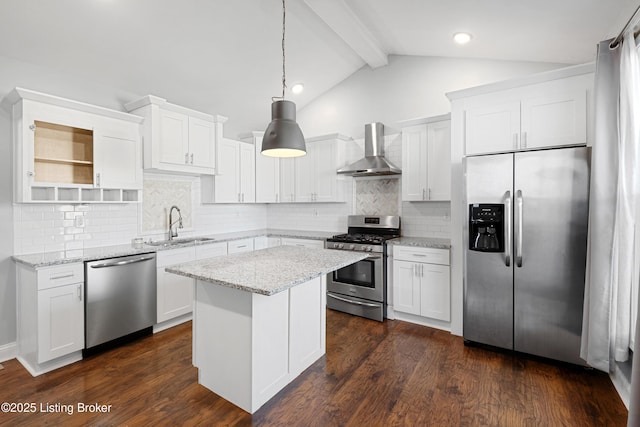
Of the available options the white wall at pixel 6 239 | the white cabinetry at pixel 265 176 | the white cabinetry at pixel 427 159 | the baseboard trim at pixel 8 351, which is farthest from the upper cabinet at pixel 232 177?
the baseboard trim at pixel 8 351

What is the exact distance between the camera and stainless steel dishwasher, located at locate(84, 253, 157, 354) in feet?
9.31

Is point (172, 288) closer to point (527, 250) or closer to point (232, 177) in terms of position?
point (232, 177)

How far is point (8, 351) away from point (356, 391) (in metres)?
3.14

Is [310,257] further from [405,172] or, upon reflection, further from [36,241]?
[36,241]

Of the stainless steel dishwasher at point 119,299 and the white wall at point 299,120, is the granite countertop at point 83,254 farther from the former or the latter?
the white wall at point 299,120

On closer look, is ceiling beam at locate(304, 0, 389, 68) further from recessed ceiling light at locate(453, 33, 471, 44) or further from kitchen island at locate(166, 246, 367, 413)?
kitchen island at locate(166, 246, 367, 413)

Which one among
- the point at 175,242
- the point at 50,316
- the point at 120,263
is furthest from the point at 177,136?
the point at 50,316

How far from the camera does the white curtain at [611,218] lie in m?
2.12

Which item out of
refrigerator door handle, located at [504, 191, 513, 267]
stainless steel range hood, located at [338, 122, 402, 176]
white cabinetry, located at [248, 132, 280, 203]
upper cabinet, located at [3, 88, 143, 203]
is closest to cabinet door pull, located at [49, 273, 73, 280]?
upper cabinet, located at [3, 88, 143, 203]

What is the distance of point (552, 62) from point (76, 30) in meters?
4.54

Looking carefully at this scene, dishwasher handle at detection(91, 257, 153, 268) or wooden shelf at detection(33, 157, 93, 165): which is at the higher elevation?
wooden shelf at detection(33, 157, 93, 165)

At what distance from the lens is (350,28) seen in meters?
3.41

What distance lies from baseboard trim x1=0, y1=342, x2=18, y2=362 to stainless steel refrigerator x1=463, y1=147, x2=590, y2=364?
13.9 ft

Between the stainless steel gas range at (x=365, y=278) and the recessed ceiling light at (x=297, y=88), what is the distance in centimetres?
228
